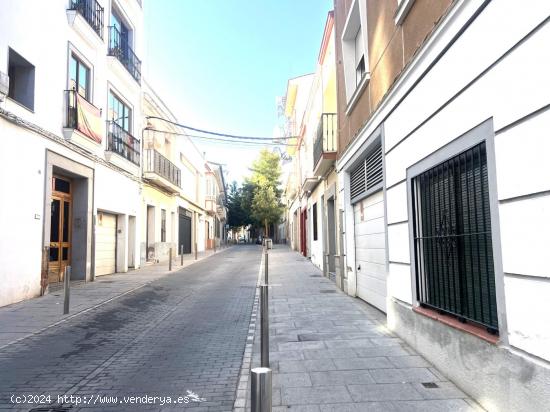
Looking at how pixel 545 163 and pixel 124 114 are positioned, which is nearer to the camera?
pixel 545 163

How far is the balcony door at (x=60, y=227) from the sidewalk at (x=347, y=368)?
7010 millimetres

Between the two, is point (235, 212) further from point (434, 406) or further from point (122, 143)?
point (434, 406)

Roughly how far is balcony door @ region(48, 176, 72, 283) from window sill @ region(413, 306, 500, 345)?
10.2m

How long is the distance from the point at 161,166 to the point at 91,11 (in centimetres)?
843

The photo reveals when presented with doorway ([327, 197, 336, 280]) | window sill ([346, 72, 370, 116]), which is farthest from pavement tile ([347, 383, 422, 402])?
doorway ([327, 197, 336, 280])

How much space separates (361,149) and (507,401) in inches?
229

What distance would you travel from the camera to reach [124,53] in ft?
55.2

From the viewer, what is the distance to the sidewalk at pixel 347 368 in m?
3.99

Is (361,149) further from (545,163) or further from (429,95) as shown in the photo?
(545,163)

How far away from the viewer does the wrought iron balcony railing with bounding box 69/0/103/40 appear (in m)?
12.5

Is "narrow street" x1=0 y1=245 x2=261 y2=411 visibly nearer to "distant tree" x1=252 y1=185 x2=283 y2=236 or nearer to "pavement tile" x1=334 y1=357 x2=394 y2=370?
"pavement tile" x1=334 y1=357 x2=394 y2=370

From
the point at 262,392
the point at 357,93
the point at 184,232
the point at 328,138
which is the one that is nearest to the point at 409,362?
the point at 262,392

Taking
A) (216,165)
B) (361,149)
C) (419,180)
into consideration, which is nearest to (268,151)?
(216,165)

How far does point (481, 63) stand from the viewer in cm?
370
